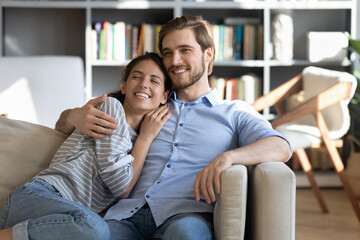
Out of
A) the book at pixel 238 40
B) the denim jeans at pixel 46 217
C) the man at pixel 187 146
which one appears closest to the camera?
the denim jeans at pixel 46 217

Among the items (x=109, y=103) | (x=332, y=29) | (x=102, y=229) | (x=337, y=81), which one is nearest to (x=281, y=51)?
(x=332, y=29)

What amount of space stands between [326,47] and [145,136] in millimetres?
2687

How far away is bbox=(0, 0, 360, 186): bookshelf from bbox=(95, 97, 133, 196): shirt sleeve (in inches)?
96.8

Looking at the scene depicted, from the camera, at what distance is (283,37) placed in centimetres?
425

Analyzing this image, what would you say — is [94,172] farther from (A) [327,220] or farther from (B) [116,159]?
(A) [327,220]

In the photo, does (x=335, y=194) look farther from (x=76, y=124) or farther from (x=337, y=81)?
(x=76, y=124)

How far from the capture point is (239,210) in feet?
5.04

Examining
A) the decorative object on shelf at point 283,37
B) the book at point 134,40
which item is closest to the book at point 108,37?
the book at point 134,40

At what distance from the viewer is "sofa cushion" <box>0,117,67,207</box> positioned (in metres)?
1.82

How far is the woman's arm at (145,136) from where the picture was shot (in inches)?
70.9

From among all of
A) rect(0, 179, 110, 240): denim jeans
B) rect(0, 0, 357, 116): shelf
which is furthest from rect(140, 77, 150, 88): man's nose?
rect(0, 0, 357, 116): shelf

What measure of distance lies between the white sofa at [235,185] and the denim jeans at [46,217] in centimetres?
20

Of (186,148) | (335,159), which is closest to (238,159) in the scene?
(186,148)

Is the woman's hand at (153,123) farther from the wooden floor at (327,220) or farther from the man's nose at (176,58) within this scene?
the wooden floor at (327,220)
